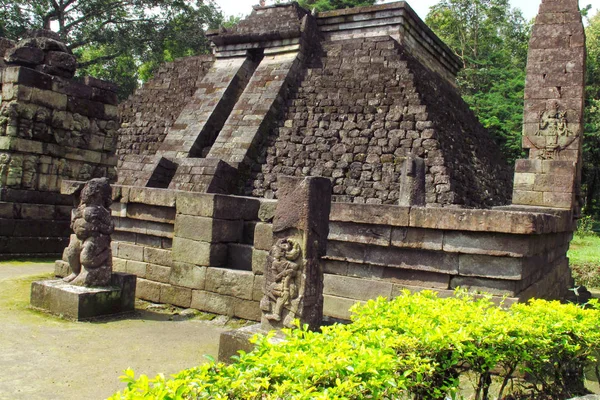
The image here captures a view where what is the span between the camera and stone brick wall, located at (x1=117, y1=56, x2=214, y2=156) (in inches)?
731

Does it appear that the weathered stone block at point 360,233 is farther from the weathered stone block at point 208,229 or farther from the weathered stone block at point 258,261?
the weathered stone block at point 208,229

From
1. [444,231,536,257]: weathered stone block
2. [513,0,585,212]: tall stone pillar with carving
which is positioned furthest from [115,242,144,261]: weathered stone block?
[513,0,585,212]: tall stone pillar with carving

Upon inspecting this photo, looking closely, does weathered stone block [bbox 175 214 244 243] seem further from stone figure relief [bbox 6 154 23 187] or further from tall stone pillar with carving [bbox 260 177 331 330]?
stone figure relief [bbox 6 154 23 187]

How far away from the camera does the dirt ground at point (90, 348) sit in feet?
12.6

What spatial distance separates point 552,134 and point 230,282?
632cm

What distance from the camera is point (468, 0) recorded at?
32.7 meters

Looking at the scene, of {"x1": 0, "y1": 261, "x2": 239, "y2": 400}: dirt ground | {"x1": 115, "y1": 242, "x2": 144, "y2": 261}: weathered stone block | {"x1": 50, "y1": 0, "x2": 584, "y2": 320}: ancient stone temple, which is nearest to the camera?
{"x1": 0, "y1": 261, "x2": 239, "y2": 400}: dirt ground

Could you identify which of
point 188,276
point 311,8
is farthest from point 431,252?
point 311,8

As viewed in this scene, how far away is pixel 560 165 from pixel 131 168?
34.8 ft

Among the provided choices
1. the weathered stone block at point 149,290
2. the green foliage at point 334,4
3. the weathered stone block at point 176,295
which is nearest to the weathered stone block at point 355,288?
the weathered stone block at point 176,295

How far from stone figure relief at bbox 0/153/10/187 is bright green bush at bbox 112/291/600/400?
8097 millimetres

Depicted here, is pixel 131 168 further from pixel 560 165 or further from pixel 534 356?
pixel 534 356

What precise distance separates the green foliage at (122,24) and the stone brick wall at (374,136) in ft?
56.3

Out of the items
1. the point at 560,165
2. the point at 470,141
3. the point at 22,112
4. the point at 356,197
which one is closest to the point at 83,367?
the point at 22,112
